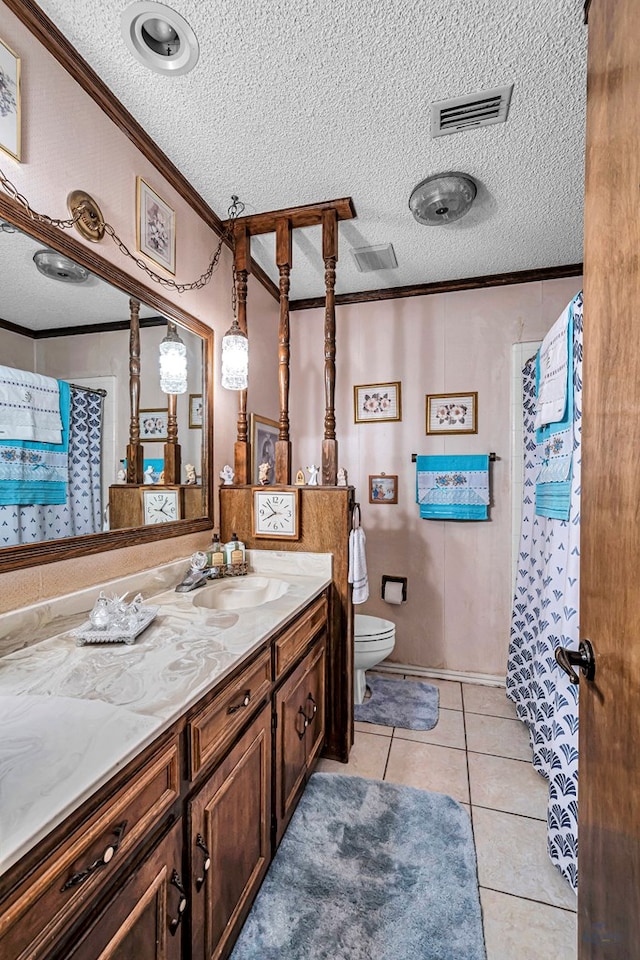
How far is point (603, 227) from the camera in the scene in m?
0.77

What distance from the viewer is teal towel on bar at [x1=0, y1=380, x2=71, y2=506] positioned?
1088 millimetres

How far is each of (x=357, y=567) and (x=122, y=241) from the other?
157 cm

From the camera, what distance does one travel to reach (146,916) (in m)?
0.74

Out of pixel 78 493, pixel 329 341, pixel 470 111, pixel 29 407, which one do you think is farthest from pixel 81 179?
pixel 470 111

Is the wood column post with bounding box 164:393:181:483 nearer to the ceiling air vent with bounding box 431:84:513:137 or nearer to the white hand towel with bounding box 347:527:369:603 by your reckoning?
the white hand towel with bounding box 347:527:369:603

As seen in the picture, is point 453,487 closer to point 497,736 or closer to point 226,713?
point 497,736

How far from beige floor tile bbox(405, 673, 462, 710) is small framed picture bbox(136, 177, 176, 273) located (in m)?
2.61

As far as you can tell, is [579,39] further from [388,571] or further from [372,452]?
[388,571]

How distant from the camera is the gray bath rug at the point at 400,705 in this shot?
222 centimetres

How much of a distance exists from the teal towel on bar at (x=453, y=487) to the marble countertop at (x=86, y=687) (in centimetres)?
141

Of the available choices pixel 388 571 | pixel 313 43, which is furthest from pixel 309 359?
pixel 313 43

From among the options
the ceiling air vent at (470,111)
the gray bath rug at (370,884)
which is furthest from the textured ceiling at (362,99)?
the gray bath rug at (370,884)

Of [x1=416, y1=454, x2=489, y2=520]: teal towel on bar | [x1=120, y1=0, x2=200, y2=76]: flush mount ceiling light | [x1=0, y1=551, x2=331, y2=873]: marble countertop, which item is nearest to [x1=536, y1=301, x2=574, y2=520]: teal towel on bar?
[x1=416, y1=454, x2=489, y2=520]: teal towel on bar

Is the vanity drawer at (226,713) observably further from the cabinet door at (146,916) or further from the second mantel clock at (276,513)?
the second mantel clock at (276,513)
